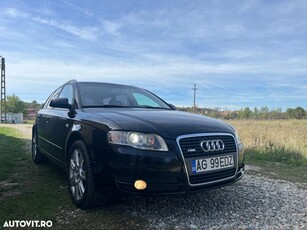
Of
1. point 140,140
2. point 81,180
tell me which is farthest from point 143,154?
point 81,180

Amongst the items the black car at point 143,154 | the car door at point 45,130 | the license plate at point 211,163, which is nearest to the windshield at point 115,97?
the black car at point 143,154

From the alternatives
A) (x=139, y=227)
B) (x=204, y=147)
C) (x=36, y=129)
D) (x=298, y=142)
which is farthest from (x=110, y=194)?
(x=298, y=142)

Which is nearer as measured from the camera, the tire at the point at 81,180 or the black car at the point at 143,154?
the black car at the point at 143,154

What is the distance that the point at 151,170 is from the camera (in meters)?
2.81

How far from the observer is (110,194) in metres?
3.03

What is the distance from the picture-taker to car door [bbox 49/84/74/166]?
159 inches

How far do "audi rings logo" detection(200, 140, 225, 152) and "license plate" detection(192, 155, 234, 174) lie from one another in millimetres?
96

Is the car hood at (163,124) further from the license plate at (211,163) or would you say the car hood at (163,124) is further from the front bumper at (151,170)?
the license plate at (211,163)

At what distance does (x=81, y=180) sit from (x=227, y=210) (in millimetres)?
1817

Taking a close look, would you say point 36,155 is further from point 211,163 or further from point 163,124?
point 211,163

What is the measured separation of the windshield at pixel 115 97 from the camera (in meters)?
4.17

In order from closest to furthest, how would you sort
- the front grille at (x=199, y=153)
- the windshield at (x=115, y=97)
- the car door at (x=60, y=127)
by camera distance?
the front grille at (x=199, y=153)
the car door at (x=60, y=127)
the windshield at (x=115, y=97)

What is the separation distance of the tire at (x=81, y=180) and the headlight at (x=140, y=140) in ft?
1.73

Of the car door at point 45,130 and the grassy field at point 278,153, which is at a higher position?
the car door at point 45,130
